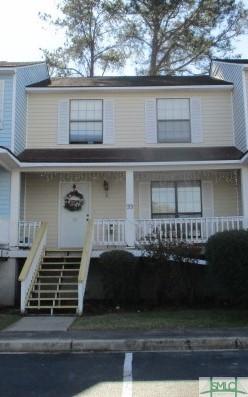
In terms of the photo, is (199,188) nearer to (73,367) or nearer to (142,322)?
(142,322)

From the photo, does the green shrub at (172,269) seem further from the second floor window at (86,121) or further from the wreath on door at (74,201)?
the second floor window at (86,121)

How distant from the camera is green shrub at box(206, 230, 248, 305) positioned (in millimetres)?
10602

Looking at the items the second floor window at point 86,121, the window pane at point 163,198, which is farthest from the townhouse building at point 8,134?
the window pane at point 163,198

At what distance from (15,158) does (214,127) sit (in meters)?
6.56

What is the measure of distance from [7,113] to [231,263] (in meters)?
8.43

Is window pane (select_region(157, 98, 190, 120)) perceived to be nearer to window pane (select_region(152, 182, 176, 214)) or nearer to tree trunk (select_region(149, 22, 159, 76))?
window pane (select_region(152, 182, 176, 214))

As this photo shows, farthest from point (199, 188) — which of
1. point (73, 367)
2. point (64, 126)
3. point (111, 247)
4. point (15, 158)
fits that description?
point (73, 367)

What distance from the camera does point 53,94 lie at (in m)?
16.8

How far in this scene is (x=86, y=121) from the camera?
1664 cm

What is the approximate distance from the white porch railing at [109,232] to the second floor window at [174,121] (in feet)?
11.3

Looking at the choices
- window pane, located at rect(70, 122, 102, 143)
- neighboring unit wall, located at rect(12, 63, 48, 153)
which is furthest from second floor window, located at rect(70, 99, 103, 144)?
neighboring unit wall, located at rect(12, 63, 48, 153)

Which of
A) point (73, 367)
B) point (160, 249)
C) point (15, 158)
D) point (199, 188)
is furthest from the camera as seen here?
point (199, 188)

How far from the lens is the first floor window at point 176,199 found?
52.5 ft

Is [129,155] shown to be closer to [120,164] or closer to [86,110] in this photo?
[120,164]
